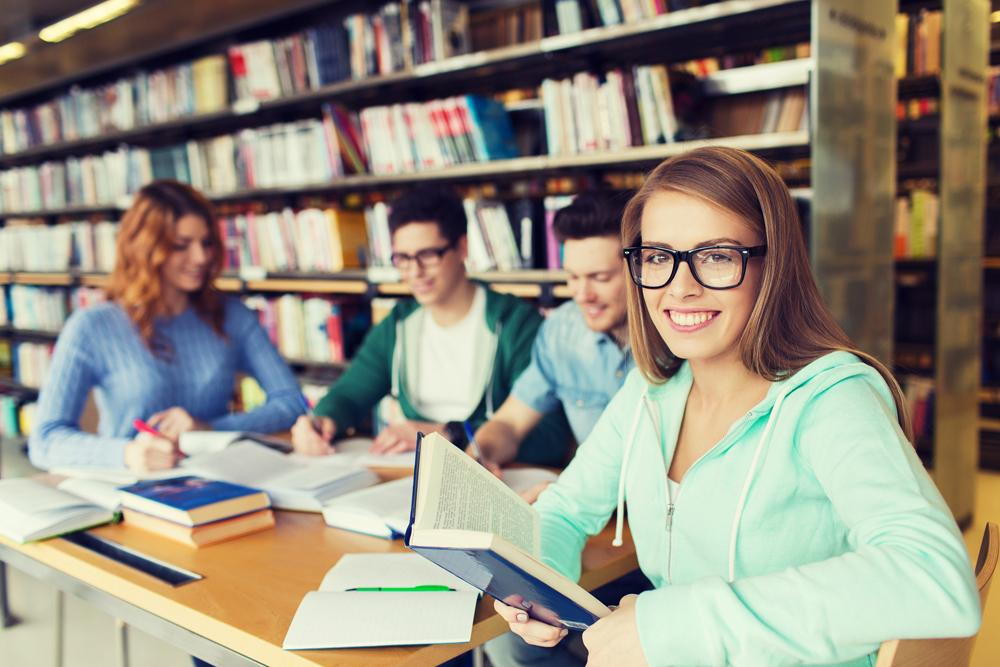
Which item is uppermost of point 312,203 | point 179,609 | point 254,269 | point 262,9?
point 262,9

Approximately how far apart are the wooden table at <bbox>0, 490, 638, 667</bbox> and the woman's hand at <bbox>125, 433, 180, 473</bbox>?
9.7 inches

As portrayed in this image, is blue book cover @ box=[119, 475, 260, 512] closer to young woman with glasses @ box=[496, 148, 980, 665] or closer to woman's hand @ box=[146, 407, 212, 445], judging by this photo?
woman's hand @ box=[146, 407, 212, 445]

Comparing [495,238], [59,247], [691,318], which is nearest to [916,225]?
[495,238]

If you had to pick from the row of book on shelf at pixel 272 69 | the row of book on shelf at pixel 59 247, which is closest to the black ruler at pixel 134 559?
the row of book on shelf at pixel 272 69

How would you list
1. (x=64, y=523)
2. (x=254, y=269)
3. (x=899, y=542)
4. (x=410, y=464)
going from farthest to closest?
(x=254, y=269) → (x=410, y=464) → (x=64, y=523) → (x=899, y=542)

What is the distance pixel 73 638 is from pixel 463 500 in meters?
1.99

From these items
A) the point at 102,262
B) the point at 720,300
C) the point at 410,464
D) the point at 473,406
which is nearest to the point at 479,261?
the point at 473,406

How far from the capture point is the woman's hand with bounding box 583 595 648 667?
2.97 ft

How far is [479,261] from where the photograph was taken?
320cm

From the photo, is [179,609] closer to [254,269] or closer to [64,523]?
[64,523]

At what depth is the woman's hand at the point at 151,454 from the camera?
1.83 metres

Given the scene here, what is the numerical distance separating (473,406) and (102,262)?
372cm

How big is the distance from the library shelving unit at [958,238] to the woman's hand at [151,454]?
9.34 feet

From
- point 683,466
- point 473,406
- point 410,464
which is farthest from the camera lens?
point 473,406
